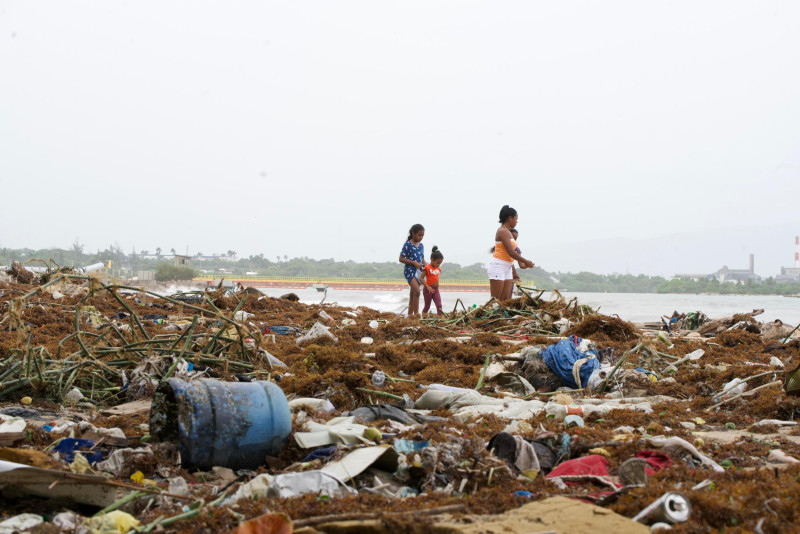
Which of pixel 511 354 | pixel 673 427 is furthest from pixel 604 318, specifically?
pixel 673 427

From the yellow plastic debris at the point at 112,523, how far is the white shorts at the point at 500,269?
6777 mm

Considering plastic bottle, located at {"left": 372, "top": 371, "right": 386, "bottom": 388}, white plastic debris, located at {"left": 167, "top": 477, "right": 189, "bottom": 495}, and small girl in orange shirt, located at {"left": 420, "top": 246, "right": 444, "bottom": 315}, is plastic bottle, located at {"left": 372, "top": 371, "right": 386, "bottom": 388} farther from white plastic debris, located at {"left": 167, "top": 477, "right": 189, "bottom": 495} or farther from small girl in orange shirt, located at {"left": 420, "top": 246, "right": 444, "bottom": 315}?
small girl in orange shirt, located at {"left": 420, "top": 246, "right": 444, "bottom": 315}

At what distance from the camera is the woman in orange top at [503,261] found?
8.00 metres

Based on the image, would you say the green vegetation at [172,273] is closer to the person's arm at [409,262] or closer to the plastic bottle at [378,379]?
the person's arm at [409,262]

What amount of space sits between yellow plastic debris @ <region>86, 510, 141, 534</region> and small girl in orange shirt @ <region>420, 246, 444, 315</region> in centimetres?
754

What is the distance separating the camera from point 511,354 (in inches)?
196

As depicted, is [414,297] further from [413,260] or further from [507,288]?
[507,288]

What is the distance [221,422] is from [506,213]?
20.4ft

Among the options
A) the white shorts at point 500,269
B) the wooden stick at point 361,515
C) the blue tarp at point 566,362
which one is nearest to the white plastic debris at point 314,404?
the wooden stick at point 361,515

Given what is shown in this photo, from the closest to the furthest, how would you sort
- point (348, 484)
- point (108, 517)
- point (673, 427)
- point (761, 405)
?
point (108, 517), point (348, 484), point (673, 427), point (761, 405)

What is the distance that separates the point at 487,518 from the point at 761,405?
239 centimetres

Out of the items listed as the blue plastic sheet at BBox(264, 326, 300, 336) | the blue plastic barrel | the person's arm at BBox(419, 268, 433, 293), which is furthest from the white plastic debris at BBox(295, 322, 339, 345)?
the person's arm at BBox(419, 268, 433, 293)

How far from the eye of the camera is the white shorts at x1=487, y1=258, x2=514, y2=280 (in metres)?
8.23

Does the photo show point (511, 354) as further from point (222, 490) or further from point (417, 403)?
point (222, 490)
